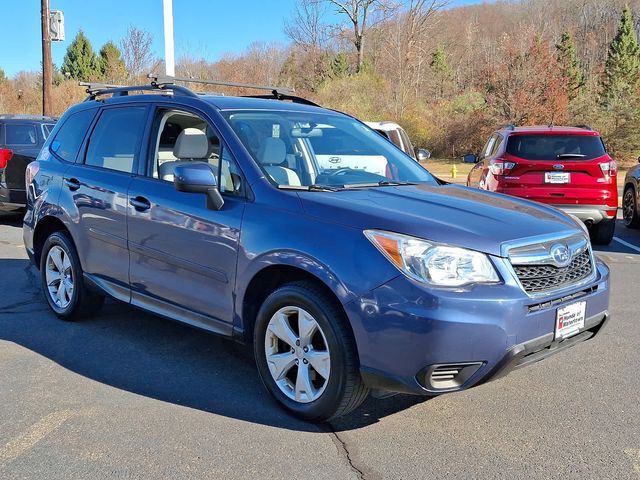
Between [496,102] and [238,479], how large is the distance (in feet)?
92.3

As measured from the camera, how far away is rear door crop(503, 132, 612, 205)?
28.7ft

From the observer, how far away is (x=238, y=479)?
9.60 feet

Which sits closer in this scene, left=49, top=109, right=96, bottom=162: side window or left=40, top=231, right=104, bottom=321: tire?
left=40, top=231, right=104, bottom=321: tire

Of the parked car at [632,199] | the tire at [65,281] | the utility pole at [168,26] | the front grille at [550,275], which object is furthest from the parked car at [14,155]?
the parked car at [632,199]

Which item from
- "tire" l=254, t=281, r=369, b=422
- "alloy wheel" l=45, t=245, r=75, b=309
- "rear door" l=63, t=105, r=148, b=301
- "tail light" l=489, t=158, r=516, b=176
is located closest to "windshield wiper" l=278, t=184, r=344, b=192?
"tire" l=254, t=281, r=369, b=422

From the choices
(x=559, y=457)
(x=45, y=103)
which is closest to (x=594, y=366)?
(x=559, y=457)

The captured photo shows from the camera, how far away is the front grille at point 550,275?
3174mm

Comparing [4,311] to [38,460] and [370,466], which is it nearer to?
[38,460]

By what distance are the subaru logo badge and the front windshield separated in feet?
→ 3.99

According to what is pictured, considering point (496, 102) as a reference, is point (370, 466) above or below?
below

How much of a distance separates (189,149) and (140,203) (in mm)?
499

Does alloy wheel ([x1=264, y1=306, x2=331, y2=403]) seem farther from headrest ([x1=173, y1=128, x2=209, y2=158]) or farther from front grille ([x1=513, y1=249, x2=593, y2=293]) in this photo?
headrest ([x1=173, y1=128, x2=209, y2=158])

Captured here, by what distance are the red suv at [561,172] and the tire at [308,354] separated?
606 cm

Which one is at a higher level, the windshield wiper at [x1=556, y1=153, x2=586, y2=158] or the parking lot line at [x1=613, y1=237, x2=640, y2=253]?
the windshield wiper at [x1=556, y1=153, x2=586, y2=158]
